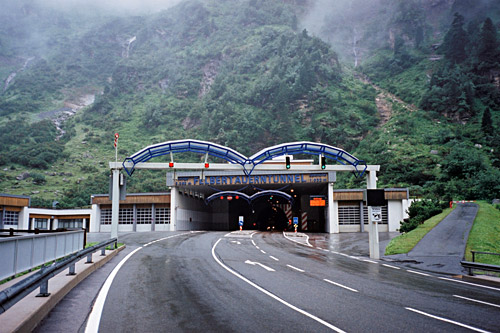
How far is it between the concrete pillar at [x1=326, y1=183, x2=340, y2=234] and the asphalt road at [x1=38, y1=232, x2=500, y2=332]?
30.5 meters

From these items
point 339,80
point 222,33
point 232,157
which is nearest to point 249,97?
point 339,80

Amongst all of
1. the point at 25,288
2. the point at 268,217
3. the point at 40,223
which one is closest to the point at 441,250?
the point at 25,288

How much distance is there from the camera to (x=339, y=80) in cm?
13538

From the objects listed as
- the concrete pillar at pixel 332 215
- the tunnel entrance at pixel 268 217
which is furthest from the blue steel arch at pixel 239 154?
the tunnel entrance at pixel 268 217

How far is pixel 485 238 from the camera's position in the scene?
872 inches

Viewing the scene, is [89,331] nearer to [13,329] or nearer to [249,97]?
[13,329]

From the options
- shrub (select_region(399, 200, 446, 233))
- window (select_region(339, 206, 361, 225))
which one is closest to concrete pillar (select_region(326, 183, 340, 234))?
window (select_region(339, 206, 361, 225))

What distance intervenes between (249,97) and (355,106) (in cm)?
3353

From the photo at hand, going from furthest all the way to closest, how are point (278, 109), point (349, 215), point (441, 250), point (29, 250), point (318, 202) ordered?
point (278, 109)
point (349, 215)
point (318, 202)
point (441, 250)
point (29, 250)

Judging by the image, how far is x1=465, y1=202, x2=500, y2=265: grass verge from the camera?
715 inches

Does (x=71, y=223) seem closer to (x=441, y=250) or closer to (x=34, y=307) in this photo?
(x=441, y=250)

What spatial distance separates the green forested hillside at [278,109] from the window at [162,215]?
33.1m

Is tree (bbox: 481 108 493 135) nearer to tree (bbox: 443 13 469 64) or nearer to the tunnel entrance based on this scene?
tree (bbox: 443 13 469 64)

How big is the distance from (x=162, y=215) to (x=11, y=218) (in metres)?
16.8
